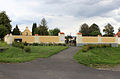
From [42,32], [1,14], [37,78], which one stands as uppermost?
[1,14]

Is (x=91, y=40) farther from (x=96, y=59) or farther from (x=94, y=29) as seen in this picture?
(x=94, y=29)

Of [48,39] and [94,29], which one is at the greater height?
[94,29]

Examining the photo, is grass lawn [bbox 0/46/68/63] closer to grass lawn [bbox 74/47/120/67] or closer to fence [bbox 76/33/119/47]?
grass lawn [bbox 74/47/120/67]

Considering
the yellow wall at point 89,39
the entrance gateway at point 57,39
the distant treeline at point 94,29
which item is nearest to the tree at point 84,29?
the distant treeline at point 94,29

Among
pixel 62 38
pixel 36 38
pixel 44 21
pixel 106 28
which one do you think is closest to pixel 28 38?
pixel 36 38

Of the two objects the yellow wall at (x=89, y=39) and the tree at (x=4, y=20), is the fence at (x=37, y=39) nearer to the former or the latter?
the yellow wall at (x=89, y=39)

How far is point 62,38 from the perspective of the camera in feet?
86.9

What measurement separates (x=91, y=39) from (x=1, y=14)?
3677cm

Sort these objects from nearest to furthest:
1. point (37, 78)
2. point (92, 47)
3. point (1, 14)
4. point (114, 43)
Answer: point (37, 78) → point (92, 47) → point (114, 43) → point (1, 14)

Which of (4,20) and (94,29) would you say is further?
(94,29)

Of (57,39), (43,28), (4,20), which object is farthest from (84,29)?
(57,39)

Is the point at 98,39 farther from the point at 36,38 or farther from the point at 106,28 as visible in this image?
the point at 106,28

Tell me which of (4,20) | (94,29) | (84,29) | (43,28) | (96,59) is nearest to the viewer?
(96,59)

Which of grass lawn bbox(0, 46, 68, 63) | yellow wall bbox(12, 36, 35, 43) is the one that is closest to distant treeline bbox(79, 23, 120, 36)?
yellow wall bbox(12, 36, 35, 43)
